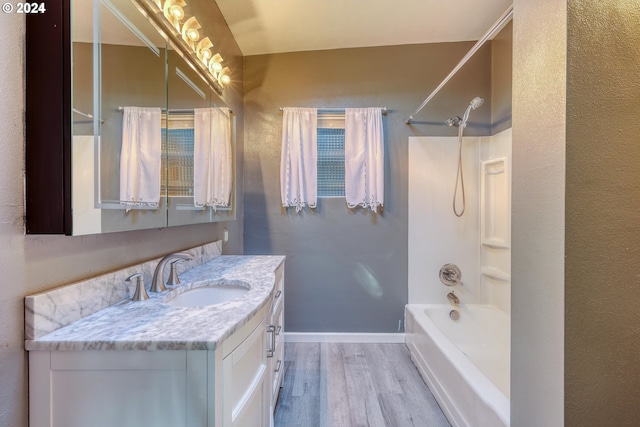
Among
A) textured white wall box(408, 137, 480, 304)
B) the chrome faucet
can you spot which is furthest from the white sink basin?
textured white wall box(408, 137, 480, 304)

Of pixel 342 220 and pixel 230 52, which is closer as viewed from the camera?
pixel 230 52

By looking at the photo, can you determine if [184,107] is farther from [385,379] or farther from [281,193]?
[385,379]

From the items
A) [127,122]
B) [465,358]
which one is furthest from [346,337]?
[127,122]

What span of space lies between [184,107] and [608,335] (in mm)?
1981

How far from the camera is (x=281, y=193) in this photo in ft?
8.59

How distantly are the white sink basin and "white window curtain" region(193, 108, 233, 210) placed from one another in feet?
1.78

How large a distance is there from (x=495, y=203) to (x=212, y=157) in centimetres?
244

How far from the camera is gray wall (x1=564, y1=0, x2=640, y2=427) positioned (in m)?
0.77

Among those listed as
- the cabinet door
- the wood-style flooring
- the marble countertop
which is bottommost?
the wood-style flooring

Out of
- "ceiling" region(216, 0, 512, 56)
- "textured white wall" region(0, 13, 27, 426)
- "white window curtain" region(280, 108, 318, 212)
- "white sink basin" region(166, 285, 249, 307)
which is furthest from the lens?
"white window curtain" region(280, 108, 318, 212)

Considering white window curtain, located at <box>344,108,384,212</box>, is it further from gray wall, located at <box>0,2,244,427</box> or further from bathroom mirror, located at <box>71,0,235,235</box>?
gray wall, located at <box>0,2,244,427</box>

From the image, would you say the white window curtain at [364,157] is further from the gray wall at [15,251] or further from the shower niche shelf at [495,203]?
the gray wall at [15,251]

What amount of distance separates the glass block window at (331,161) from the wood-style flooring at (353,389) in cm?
148

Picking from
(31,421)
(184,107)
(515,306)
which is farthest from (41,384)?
(515,306)
